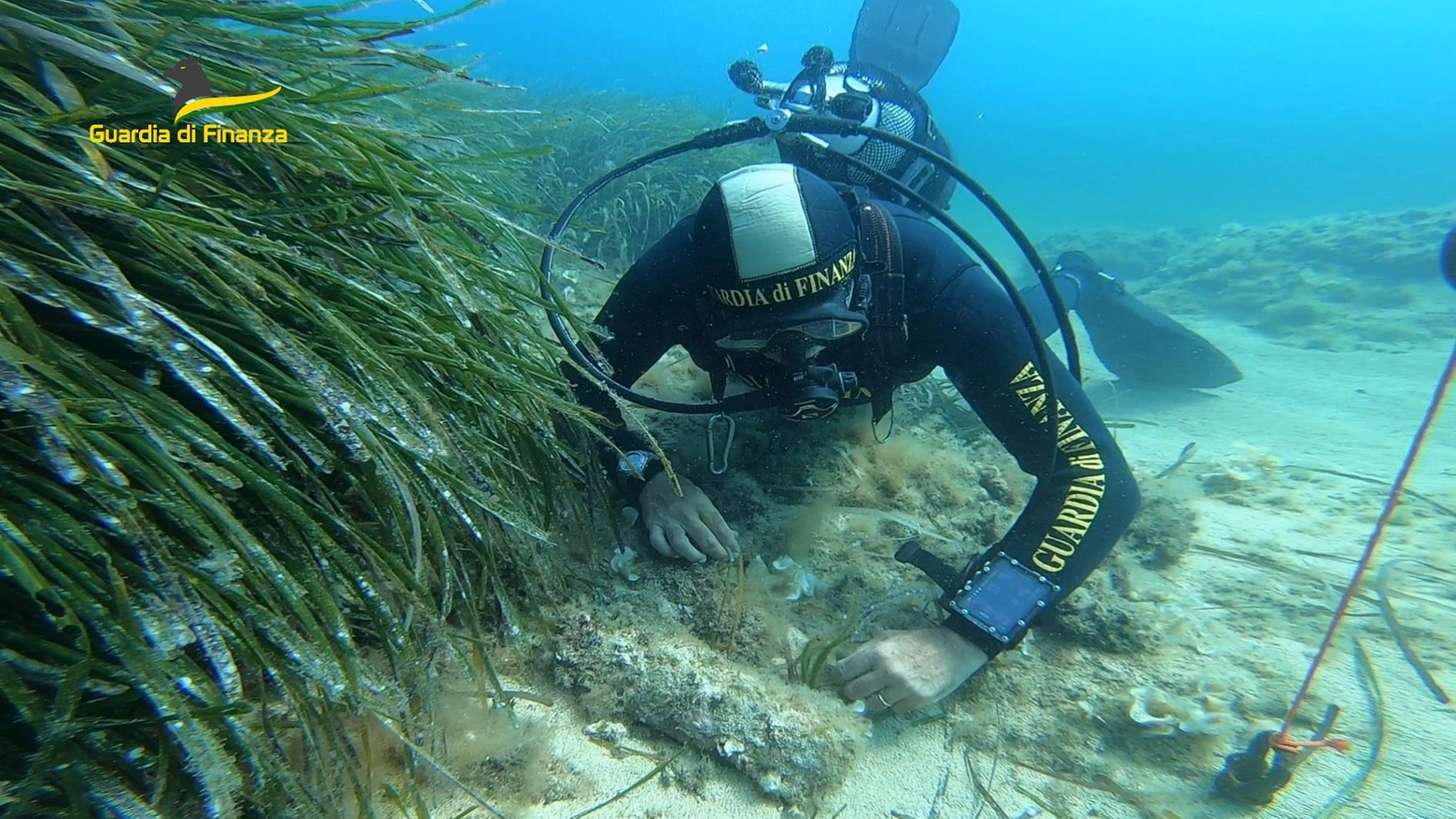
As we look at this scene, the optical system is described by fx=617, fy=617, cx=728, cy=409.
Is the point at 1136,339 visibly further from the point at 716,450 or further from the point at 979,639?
the point at 979,639

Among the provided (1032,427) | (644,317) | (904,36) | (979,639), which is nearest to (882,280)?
(1032,427)

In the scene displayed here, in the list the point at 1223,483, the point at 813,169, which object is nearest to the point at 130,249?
the point at 813,169

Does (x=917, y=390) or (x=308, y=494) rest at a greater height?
(x=308, y=494)

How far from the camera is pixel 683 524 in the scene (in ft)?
7.65

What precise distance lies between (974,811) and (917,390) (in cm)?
365

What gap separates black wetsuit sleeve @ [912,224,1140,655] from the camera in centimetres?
234

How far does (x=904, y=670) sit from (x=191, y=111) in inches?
93.1

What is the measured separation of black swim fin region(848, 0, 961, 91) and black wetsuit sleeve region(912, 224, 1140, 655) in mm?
4600

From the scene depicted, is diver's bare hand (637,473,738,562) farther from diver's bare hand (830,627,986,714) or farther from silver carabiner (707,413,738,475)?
diver's bare hand (830,627,986,714)

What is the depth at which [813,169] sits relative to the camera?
12.4 ft

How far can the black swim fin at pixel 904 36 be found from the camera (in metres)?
6.22

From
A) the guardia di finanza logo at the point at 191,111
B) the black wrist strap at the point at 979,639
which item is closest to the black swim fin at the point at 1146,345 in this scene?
the black wrist strap at the point at 979,639

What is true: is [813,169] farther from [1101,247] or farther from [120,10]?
[1101,247]

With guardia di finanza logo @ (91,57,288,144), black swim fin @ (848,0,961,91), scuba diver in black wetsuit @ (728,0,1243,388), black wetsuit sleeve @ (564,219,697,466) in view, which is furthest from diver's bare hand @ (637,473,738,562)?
black swim fin @ (848,0,961,91)
